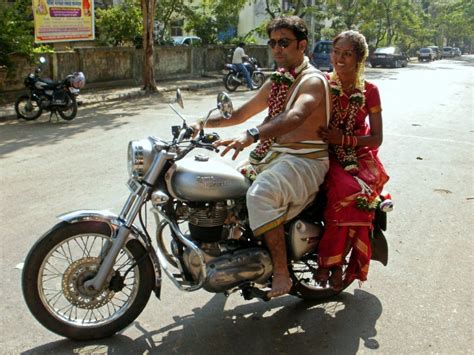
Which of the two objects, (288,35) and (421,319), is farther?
(421,319)

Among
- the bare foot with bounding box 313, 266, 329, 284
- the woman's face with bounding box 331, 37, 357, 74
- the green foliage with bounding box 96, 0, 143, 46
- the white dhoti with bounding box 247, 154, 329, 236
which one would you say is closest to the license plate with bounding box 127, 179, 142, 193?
the white dhoti with bounding box 247, 154, 329, 236

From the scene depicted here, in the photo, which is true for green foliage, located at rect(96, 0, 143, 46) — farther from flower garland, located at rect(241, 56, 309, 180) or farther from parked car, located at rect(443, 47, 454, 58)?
parked car, located at rect(443, 47, 454, 58)

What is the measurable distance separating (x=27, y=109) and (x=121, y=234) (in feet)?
29.0

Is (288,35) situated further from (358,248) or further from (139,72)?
(139,72)

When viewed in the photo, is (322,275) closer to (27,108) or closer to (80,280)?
(80,280)

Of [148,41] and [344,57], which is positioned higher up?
[148,41]

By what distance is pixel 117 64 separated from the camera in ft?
56.4

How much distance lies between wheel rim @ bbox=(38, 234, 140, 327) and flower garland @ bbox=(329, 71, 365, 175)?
1.44m

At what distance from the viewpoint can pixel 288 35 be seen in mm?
2953

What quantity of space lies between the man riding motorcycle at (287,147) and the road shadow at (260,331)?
333mm

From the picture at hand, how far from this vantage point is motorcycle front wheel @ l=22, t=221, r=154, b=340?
2.73 meters

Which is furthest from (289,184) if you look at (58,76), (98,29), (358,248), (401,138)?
(98,29)

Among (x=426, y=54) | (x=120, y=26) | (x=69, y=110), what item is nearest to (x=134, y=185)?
(x=69, y=110)

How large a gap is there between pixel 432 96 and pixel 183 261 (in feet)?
49.3
